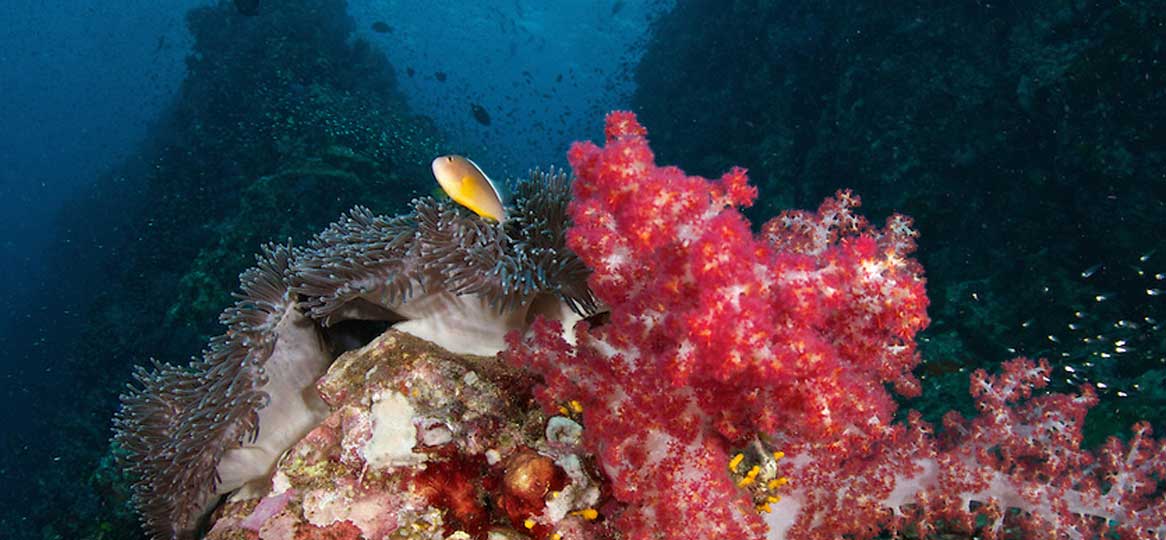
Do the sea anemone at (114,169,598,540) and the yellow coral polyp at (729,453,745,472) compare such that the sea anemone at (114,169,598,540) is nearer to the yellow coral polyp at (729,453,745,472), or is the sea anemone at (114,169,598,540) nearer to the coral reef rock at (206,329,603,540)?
the coral reef rock at (206,329,603,540)

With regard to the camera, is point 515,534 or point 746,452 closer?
point 515,534

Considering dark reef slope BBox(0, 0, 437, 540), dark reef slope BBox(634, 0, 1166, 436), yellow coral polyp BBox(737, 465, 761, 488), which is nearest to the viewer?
yellow coral polyp BBox(737, 465, 761, 488)

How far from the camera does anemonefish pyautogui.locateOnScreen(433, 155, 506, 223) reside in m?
3.23

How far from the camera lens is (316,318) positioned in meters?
3.50

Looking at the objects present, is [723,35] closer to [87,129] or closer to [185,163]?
[185,163]

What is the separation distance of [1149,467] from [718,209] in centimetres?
353

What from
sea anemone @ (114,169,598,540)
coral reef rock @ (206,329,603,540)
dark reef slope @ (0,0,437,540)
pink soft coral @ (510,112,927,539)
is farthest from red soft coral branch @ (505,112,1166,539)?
dark reef slope @ (0,0,437,540)

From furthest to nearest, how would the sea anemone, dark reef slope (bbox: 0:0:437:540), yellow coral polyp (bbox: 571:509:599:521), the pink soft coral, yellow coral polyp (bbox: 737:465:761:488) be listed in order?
dark reef slope (bbox: 0:0:437:540)
the sea anemone
yellow coral polyp (bbox: 737:465:761:488)
yellow coral polyp (bbox: 571:509:599:521)
the pink soft coral

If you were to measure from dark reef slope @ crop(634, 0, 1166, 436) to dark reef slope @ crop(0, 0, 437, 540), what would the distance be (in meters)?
10.4

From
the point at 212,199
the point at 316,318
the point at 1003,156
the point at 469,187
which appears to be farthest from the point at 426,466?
the point at 212,199

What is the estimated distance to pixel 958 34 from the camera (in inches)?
457

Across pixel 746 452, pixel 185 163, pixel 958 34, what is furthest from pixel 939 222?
pixel 185 163

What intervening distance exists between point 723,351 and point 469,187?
1870 mm

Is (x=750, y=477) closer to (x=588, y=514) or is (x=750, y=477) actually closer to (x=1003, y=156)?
(x=588, y=514)
